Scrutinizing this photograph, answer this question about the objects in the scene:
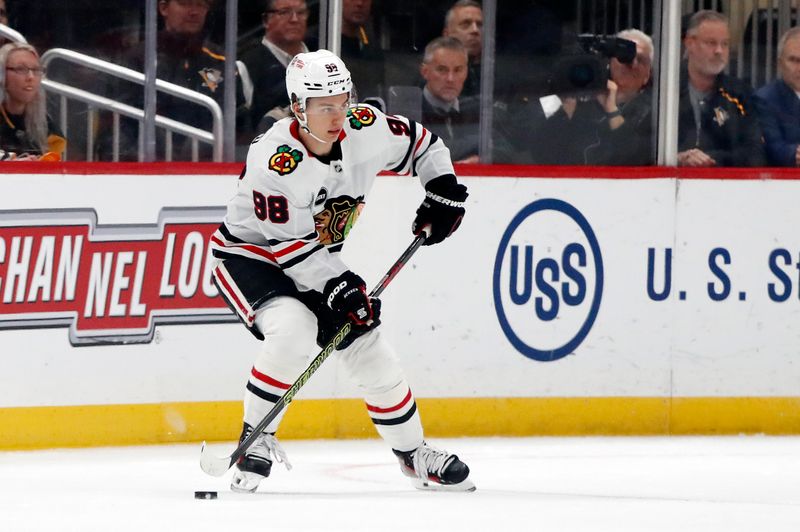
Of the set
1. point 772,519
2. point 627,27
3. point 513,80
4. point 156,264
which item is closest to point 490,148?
point 513,80

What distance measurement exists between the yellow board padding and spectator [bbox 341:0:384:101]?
3.49ft

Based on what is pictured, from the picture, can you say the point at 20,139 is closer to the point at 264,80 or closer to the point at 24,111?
the point at 24,111

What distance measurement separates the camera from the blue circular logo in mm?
5598

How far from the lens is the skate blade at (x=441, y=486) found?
4383 mm

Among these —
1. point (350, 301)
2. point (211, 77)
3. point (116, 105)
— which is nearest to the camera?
point (350, 301)

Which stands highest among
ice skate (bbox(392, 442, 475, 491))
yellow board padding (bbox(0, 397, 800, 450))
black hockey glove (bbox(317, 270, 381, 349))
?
black hockey glove (bbox(317, 270, 381, 349))

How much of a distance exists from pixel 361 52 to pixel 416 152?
1.10 m

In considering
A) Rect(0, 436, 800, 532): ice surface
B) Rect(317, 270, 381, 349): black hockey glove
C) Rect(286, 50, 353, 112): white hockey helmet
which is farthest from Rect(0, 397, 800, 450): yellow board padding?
Rect(286, 50, 353, 112): white hockey helmet

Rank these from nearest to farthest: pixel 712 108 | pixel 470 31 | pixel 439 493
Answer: pixel 439 493, pixel 470 31, pixel 712 108

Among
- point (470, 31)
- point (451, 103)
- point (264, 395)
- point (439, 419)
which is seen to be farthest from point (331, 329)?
point (470, 31)

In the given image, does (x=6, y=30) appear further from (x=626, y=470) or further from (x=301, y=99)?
(x=626, y=470)

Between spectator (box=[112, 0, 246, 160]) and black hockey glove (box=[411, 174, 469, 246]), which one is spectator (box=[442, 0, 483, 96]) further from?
black hockey glove (box=[411, 174, 469, 246])

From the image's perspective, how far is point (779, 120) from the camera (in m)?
5.96

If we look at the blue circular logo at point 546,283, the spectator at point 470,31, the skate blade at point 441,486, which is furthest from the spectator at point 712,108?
the skate blade at point 441,486
